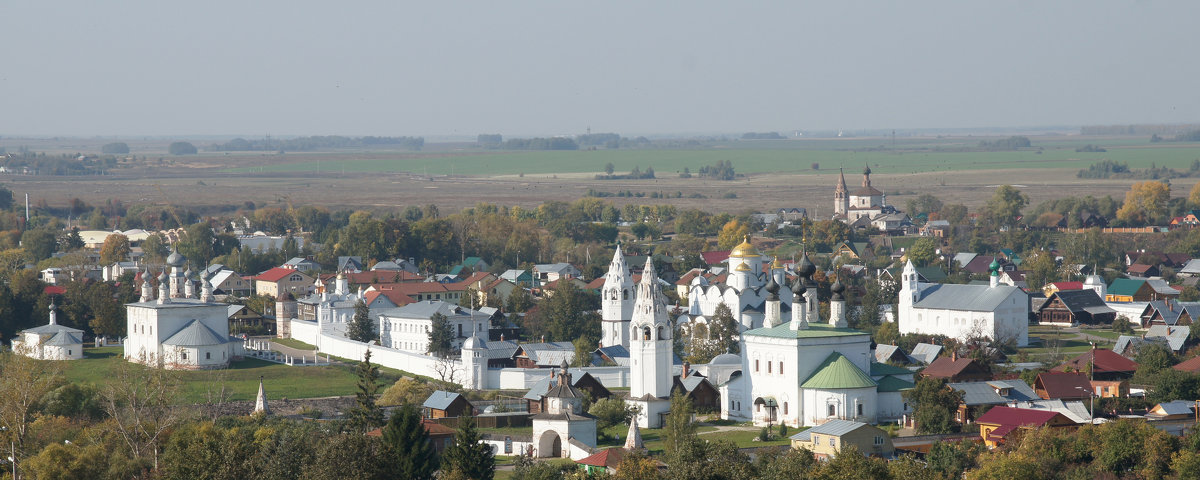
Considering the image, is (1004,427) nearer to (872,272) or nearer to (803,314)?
(803,314)

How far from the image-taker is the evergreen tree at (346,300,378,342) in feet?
179

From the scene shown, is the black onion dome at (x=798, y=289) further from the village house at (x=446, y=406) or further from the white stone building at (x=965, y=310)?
the white stone building at (x=965, y=310)

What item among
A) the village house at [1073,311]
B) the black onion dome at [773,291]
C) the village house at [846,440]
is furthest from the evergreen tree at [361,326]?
the village house at [846,440]

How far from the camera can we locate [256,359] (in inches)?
2050

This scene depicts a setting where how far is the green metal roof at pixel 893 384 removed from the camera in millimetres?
38656

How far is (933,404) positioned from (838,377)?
2068 mm

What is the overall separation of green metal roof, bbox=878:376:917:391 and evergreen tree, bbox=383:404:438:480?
1147 cm

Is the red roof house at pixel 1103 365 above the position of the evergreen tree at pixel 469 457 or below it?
below

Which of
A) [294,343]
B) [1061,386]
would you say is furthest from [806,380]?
[294,343]

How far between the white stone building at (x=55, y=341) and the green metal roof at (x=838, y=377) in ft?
75.5

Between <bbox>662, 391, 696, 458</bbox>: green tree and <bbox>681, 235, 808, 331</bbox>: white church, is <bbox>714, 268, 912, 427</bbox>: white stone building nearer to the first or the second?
<bbox>662, 391, 696, 458</bbox>: green tree

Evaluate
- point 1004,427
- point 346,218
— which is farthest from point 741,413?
point 346,218

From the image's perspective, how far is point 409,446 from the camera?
101ft

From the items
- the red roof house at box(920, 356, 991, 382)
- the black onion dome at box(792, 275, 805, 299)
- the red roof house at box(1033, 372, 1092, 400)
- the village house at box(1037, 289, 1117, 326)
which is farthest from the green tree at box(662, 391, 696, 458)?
the village house at box(1037, 289, 1117, 326)
